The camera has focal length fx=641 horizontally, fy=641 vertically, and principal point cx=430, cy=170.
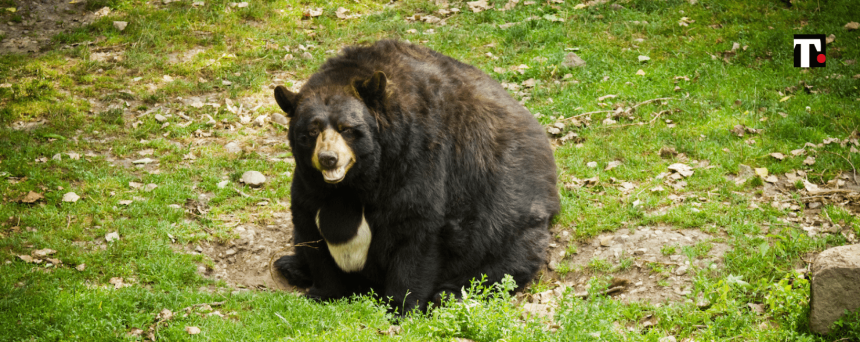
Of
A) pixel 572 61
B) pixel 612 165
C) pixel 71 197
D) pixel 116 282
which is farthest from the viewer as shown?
pixel 572 61

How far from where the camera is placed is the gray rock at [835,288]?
4.19 m

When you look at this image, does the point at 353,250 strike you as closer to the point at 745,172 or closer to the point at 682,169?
the point at 682,169

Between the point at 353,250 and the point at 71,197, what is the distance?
3180 mm

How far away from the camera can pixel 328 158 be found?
480 cm

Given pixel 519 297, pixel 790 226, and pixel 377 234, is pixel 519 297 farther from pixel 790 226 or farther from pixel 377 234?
pixel 790 226

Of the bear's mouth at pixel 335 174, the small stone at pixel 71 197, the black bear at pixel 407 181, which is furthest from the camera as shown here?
the small stone at pixel 71 197

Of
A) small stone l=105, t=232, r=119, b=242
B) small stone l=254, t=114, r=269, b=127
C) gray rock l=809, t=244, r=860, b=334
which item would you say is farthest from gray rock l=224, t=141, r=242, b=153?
gray rock l=809, t=244, r=860, b=334

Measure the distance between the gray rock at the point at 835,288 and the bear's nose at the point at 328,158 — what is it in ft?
11.3

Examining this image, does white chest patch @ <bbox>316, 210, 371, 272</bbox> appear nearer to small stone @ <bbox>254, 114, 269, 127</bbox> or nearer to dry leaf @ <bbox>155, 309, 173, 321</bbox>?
dry leaf @ <bbox>155, 309, 173, 321</bbox>

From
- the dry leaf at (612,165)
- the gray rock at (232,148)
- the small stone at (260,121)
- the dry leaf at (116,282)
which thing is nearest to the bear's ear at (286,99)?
the dry leaf at (116,282)

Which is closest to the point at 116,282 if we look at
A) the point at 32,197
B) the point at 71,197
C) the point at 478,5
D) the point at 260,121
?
the point at 71,197

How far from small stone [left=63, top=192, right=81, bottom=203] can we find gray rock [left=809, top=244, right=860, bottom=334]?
6.65m

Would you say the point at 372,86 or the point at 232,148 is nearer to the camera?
the point at 372,86

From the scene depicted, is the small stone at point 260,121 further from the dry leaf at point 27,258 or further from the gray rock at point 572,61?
the gray rock at point 572,61
